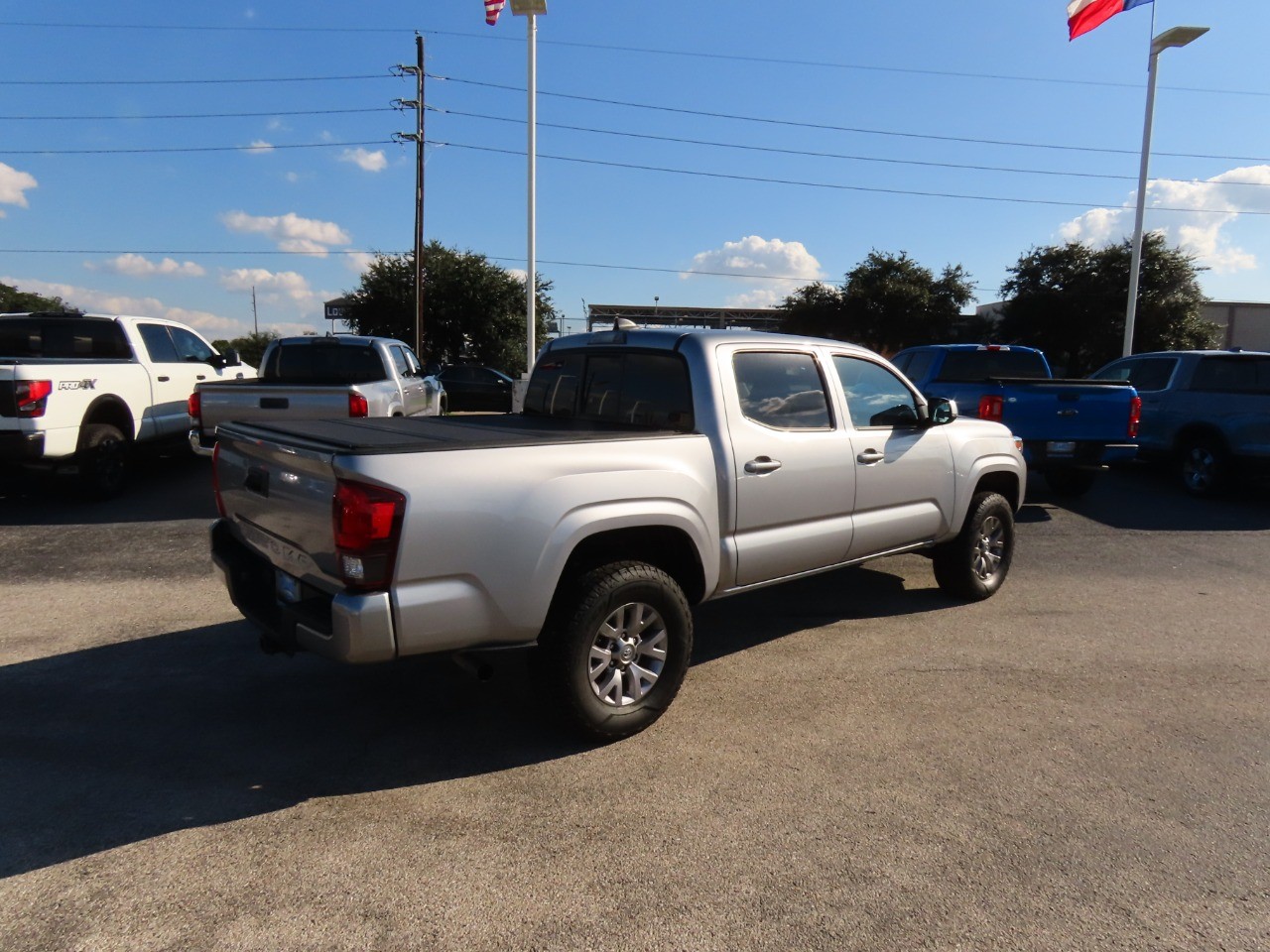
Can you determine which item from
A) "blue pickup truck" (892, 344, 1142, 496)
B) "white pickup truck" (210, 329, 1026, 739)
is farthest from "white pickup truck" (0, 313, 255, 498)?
"blue pickup truck" (892, 344, 1142, 496)

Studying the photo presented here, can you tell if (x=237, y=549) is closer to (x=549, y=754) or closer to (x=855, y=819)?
(x=549, y=754)

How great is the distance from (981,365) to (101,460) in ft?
34.0

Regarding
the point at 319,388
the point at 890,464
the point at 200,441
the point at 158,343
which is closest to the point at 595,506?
the point at 890,464

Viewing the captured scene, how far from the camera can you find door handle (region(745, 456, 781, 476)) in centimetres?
448

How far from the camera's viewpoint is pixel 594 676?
3.85 m

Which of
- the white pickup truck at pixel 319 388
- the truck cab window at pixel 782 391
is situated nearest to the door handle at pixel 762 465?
the truck cab window at pixel 782 391

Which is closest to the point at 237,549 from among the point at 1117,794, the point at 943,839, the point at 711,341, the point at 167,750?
the point at 167,750

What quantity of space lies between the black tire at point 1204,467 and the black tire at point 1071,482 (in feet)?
4.24

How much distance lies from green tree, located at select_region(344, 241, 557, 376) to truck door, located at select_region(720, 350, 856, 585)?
31.2 m

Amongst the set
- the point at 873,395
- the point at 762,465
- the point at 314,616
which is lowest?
the point at 314,616

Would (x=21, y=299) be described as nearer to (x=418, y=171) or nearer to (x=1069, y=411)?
(x=418, y=171)

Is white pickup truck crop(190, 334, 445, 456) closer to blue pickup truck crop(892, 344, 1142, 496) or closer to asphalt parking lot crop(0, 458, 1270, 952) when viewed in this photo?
asphalt parking lot crop(0, 458, 1270, 952)

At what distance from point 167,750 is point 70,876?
973 mm

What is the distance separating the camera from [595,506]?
373cm
